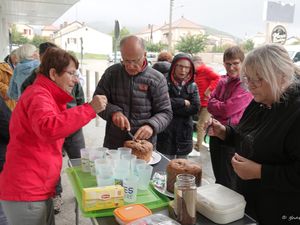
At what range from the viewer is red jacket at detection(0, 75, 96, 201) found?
1.17 meters

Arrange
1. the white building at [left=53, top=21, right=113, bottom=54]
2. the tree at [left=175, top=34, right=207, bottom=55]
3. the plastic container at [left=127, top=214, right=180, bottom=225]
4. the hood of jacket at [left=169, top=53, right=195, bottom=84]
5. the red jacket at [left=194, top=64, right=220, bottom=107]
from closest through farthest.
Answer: the plastic container at [left=127, top=214, right=180, bottom=225] < the hood of jacket at [left=169, top=53, right=195, bottom=84] < the red jacket at [left=194, top=64, right=220, bottom=107] < the tree at [left=175, top=34, right=207, bottom=55] < the white building at [left=53, top=21, right=113, bottom=54]

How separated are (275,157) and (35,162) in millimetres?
949

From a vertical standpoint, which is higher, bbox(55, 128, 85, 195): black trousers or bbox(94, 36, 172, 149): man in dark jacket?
bbox(94, 36, 172, 149): man in dark jacket

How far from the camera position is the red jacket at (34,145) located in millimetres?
1174

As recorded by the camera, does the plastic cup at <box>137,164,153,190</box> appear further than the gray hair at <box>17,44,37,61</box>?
No

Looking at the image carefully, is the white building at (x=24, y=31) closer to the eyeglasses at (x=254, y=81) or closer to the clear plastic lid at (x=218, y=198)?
the eyeglasses at (x=254, y=81)

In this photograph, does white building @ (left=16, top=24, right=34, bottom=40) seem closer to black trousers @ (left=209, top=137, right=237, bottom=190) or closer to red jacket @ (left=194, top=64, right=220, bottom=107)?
red jacket @ (left=194, top=64, right=220, bottom=107)

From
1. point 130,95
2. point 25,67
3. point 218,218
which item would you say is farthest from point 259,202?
point 25,67

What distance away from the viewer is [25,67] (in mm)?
3055

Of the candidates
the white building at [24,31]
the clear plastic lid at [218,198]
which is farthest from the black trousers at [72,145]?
the white building at [24,31]

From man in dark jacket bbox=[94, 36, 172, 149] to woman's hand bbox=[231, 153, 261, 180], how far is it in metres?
0.72

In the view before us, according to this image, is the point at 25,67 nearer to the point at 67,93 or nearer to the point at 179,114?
the point at 179,114

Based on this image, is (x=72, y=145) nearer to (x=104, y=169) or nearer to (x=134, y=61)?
(x=134, y=61)

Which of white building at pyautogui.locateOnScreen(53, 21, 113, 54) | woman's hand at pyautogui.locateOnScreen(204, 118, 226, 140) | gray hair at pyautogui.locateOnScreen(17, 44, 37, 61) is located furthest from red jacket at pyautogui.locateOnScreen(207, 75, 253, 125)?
white building at pyautogui.locateOnScreen(53, 21, 113, 54)
